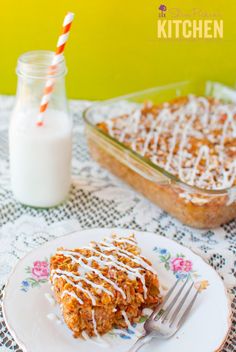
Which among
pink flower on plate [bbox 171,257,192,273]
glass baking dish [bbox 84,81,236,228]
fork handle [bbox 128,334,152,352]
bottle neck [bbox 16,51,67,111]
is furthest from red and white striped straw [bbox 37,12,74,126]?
fork handle [bbox 128,334,152,352]

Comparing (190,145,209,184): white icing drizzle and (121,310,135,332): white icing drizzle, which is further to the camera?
(190,145,209,184): white icing drizzle

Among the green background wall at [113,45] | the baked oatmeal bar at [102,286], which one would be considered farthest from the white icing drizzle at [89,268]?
the green background wall at [113,45]

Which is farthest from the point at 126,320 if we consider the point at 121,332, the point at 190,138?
the point at 190,138

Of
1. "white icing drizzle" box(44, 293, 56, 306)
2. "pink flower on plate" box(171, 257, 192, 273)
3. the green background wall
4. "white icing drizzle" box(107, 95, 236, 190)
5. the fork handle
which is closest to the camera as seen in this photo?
the fork handle

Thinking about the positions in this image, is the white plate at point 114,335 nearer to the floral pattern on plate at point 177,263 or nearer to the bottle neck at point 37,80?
the floral pattern on plate at point 177,263

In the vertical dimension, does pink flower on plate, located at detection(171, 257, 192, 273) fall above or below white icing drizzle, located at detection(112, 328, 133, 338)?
above

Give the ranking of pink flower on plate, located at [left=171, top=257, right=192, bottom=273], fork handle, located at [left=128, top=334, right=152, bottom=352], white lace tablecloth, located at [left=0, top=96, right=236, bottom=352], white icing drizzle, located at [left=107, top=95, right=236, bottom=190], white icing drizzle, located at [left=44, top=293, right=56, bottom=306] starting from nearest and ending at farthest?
fork handle, located at [left=128, top=334, right=152, bottom=352] → white icing drizzle, located at [left=44, top=293, right=56, bottom=306] → pink flower on plate, located at [left=171, top=257, right=192, bottom=273] → white lace tablecloth, located at [left=0, top=96, right=236, bottom=352] → white icing drizzle, located at [left=107, top=95, right=236, bottom=190]

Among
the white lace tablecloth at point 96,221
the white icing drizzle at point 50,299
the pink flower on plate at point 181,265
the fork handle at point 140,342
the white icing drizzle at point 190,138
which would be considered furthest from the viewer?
the white icing drizzle at point 190,138

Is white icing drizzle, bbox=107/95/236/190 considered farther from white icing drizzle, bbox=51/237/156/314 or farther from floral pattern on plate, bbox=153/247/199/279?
white icing drizzle, bbox=51/237/156/314
